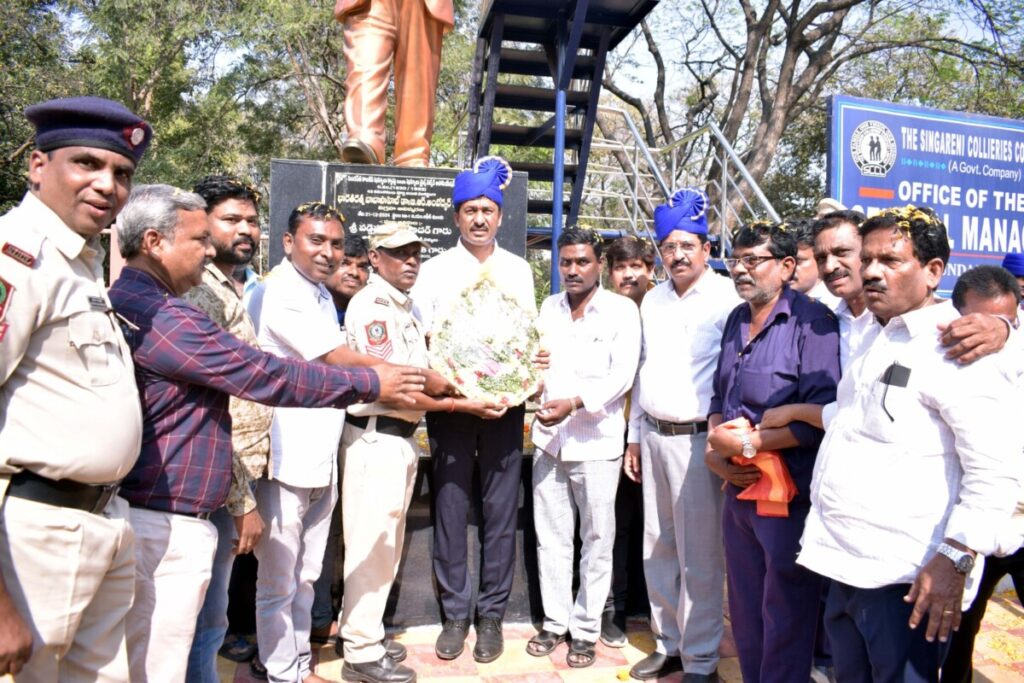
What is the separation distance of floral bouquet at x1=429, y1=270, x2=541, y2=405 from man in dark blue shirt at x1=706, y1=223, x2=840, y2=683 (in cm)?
84

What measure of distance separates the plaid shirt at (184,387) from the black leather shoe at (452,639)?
1.80 meters

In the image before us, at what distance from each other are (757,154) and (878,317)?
48.9 ft

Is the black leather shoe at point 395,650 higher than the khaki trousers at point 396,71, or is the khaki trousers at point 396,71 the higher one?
the khaki trousers at point 396,71

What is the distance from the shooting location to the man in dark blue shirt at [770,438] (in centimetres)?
291

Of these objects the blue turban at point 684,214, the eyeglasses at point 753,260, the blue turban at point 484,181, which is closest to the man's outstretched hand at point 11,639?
the eyeglasses at point 753,260

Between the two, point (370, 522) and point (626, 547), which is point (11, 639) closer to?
point (370, 522)

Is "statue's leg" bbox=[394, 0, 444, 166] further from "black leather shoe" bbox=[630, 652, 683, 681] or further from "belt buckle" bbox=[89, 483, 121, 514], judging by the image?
"belt buckle" bbox=[89, 483, 121, 514]

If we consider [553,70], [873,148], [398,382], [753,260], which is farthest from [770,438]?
[553,70]

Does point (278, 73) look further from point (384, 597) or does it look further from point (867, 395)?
point (867, 395)

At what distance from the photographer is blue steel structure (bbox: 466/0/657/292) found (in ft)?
24.1

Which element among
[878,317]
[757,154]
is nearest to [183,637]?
[878,317]

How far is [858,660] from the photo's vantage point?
2463 mm

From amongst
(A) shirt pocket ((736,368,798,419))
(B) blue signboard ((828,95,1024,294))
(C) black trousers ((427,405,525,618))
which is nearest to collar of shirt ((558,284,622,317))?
(C) black trousers ((427,405,525,618))

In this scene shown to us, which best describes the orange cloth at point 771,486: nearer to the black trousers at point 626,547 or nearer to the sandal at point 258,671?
the black trousers at point 626,547
